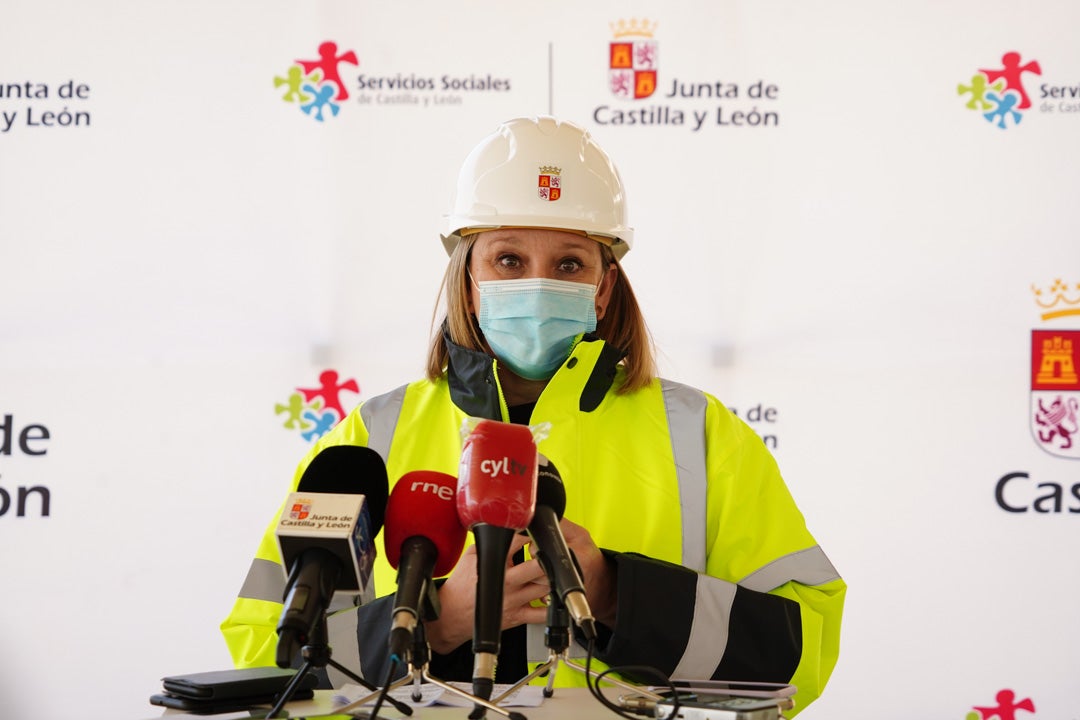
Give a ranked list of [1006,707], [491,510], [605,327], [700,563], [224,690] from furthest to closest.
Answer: [1006,707] < [605,327] < [700,563] < [224,690] < [491,510]

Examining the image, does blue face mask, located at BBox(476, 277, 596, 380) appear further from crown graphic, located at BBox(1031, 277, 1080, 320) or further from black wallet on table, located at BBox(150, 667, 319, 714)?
crown graphic, located at BBox(1031, 277, 1080, 320)

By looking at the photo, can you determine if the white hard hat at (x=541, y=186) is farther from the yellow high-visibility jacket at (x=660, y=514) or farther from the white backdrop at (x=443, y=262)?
the white backdrop at (x=443, y=262)

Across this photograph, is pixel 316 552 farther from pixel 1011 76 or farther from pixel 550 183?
pixel 1011 76

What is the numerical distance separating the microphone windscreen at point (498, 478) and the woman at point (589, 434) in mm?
598

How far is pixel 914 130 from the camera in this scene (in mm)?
3455

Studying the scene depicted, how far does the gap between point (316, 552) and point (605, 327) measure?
1.25m

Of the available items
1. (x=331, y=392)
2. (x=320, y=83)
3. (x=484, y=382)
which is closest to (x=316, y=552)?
(x=484, y=382)

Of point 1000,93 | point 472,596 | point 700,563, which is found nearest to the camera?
point 472,596

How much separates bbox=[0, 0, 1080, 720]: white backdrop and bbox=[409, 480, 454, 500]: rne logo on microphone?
90.7 inches

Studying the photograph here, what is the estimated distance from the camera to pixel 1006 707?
335 cm

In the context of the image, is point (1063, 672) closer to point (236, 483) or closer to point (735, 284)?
point (735, 284)

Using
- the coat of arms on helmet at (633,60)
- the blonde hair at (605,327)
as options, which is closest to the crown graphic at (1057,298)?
the coat of arms on helmet at (633,60)

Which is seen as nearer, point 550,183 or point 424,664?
point 424,664

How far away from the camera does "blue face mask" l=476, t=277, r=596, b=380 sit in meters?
2.02
